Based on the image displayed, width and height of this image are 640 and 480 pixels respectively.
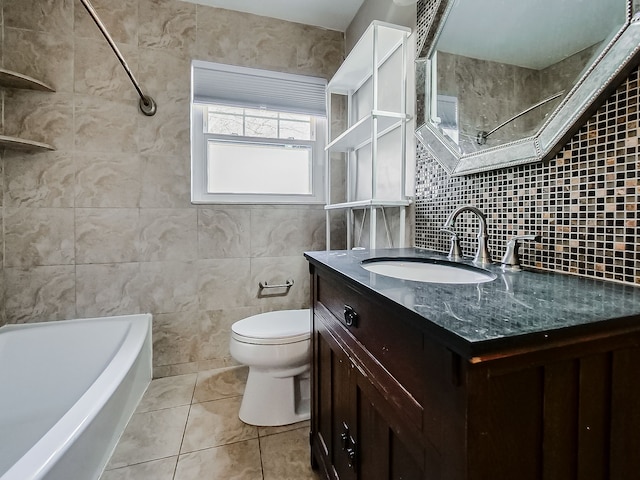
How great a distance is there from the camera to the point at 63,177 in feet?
5.65

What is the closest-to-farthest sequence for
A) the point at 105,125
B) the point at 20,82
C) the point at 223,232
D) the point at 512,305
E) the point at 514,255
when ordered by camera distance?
the point at 512,305 < the point at 514,255 < the point at 20,82 < the point at 105,125 < the point at 223,232

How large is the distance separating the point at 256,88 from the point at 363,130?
89cm

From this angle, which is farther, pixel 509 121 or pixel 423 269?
pixel 423 269

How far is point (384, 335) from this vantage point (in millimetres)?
606

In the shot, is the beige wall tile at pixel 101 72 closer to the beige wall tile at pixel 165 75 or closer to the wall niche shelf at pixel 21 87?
the beige wall tile at pixel 165 75

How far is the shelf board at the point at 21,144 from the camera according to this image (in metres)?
1.47

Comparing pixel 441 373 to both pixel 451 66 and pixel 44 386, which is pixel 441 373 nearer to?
pixel 451 66

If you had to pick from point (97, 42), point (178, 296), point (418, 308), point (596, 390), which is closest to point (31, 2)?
point (97, 42)

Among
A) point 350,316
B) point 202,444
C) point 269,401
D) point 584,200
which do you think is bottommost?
point 202,444

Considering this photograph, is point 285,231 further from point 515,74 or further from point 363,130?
point 515,74

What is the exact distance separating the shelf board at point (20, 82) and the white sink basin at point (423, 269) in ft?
6.26

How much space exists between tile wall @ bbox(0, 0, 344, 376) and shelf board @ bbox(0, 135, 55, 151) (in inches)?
2.5

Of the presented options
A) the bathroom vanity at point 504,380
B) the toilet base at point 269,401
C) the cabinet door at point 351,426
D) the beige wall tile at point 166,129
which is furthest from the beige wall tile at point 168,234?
the bathroom vanity at point 504,380

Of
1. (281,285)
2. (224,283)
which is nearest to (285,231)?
(281,285)
